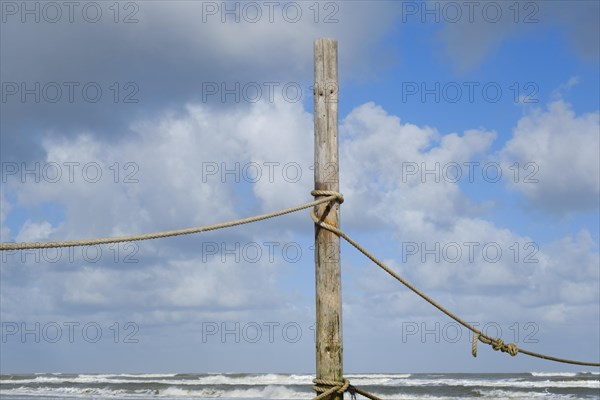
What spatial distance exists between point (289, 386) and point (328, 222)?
3081 cm

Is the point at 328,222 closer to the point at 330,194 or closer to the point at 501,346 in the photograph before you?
the point at 330,194

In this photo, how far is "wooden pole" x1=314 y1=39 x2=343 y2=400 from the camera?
625cm

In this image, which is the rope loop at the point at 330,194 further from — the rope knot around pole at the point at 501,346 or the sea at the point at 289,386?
the sea at the point at 289,386

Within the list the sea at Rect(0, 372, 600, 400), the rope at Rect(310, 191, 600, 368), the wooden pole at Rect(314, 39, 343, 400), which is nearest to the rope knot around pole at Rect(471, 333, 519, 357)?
the rope at Rect(310, 191, 600, 368)

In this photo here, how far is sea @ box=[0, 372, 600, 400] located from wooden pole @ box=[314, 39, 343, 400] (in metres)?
24.8

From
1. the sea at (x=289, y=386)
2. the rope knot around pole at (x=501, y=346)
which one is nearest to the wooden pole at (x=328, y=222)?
the rope knot around pole at (x=501, y=346)

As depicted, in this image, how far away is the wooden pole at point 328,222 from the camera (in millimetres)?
6246

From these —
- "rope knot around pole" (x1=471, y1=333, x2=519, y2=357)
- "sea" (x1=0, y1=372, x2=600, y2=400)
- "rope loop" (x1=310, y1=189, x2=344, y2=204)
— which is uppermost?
"rope loop" (x1=310, y1=189, x2=344, y2=204)

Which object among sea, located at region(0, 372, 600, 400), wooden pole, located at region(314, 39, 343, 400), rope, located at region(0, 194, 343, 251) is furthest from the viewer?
sea, located at region(0, 372, 600, 400)

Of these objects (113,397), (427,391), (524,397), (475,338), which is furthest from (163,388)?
(475,338)

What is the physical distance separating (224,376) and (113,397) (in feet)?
31.9

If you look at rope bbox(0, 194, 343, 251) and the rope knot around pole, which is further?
the rope knot around pole

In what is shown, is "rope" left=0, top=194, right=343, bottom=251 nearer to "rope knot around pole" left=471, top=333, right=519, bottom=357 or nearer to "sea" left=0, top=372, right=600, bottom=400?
"rope knot around pole" left=471, top=333, right=519, bottom=357

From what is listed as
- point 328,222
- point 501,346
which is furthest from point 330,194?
point 501,346
